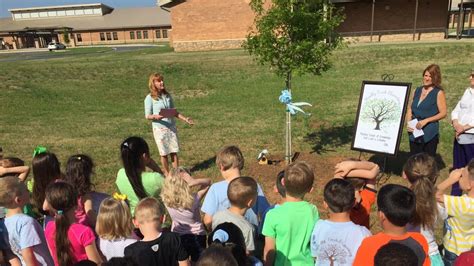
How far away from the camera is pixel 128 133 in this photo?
426 inches

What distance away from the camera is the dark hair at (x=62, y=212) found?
3.04 meters

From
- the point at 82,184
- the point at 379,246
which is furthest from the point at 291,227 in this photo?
the point at 82,184

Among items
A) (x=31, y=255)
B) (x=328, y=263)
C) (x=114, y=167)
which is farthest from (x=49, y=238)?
(x=114, y=167)

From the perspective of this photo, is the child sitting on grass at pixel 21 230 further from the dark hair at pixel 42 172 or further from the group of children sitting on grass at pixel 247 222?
the dark hair at pixel 42 172

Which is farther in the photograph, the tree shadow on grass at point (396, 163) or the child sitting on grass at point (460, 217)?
the tree shadow on grass at point (396, 163)

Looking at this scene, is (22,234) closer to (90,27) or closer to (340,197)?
(340,197)

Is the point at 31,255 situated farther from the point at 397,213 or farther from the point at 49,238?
the point at 397,213

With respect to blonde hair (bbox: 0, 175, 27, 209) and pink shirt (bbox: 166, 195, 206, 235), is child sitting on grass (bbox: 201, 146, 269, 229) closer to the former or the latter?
pink shirt (bbox: 166, 195, 206, 235)

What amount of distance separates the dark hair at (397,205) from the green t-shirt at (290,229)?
62cm

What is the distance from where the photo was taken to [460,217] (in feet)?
10.8

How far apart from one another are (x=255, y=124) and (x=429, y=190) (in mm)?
8161

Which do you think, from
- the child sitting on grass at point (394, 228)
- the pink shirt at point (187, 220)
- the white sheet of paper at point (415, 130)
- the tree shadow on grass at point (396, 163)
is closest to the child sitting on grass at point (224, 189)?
the pink shirt at point (187, 220)

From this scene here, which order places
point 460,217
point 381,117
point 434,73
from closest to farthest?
1. point 460,217
2. point 434,73
3. point 381,117

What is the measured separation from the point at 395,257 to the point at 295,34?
565cm
